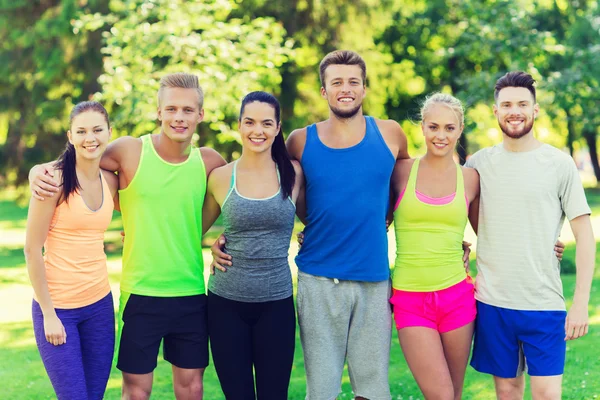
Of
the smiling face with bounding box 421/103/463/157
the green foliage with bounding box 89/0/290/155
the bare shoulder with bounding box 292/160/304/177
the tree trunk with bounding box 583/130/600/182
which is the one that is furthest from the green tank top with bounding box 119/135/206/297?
the tree trunk with bounding box 583/130/600/182

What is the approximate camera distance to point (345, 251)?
4.32 metres

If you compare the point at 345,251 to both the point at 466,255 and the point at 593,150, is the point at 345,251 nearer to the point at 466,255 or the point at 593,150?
the point at 466,255

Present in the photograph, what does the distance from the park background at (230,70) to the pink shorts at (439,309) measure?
2.48 meters

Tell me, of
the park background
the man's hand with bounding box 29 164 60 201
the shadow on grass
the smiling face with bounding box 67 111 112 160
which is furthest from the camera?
the shadow on grass

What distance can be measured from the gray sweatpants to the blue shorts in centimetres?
59

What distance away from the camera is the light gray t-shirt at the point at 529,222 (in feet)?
13.9

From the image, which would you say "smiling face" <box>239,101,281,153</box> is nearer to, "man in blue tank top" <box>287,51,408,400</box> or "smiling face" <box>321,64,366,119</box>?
"man in blue tank top" <box>287,51,408,400</box>

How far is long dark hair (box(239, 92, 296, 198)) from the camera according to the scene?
425cm

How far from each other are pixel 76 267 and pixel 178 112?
1075mm

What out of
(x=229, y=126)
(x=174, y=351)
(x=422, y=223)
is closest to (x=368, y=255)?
(x=422, y=223)

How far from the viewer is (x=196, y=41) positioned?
1245 cm

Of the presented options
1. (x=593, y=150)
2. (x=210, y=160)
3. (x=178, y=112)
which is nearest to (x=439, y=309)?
(x=210, y=160)

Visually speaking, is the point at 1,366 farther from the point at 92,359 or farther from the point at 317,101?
the point at 317,101

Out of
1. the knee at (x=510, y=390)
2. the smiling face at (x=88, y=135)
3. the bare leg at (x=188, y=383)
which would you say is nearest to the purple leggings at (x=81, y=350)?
the bare leg at (x=188, y=383)
